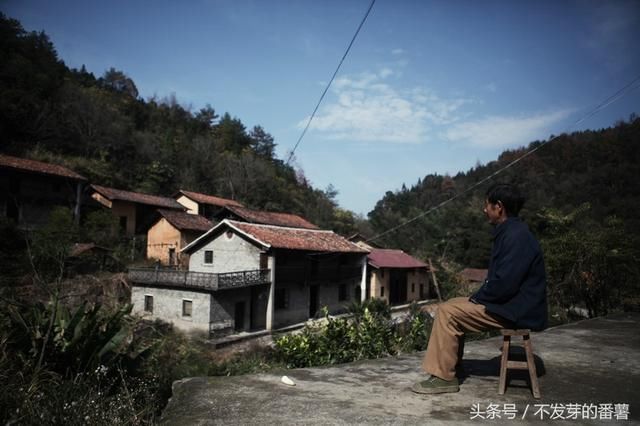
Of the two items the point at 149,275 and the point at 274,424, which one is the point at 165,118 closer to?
the point at 149,275

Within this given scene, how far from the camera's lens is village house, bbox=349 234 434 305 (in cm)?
2803

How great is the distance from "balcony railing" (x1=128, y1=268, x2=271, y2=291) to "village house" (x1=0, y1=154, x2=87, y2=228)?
287 inches

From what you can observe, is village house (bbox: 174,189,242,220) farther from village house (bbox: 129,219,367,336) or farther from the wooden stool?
the wooden stool

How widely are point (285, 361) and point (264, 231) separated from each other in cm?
1490

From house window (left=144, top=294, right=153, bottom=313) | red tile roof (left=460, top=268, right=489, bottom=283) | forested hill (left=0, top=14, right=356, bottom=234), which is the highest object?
forested hill (left=0, top=14, right=356, bottom=234)

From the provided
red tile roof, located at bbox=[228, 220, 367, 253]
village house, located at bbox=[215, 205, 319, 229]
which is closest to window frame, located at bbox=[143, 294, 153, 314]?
red tile roof, located at bbox=[228, 220, 367, 253]

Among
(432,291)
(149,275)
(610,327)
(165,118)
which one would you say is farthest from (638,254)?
(165,118)

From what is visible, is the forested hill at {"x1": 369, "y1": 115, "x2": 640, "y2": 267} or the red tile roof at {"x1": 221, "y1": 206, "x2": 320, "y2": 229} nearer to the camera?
the red tile roof at {"x1": 221, "y1": 206, "x2": 320, "y2": 229}

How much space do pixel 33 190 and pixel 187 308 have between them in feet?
39.0

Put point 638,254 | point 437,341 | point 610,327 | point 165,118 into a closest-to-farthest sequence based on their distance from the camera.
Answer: point 437,341
point 610,327
point 638,254
point 165,118

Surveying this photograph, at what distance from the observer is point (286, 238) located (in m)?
21.9

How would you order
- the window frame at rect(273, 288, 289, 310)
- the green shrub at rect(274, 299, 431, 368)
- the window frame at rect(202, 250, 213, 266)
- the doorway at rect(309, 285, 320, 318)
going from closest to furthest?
the green shrub at rect(274, 299, 431, 368), the window frame at rect(273, 288, 289, 310), the window frame at rect(202, 250, 213, 266), the doorway at rect(309, 285, 320, 318)

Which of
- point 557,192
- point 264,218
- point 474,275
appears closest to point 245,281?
point 264,218

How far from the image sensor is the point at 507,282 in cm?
276
